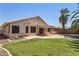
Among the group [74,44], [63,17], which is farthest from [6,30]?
[74,44]

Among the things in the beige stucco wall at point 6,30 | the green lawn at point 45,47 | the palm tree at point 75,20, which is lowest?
the green lawn at point 45,47

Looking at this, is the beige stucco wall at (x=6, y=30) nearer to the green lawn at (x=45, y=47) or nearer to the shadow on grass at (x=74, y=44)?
the green lawn at (x=45, y=47)

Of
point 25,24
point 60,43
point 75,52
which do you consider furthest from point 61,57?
Result: point 25,24

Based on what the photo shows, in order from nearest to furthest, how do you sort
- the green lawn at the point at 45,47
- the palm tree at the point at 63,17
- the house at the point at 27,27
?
the green lawn at the point at 45,47 < the palm tree at the point at 63,17 < the house at the point at 27,27

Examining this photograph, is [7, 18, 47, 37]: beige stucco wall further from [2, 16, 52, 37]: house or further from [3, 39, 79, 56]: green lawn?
[3, 39, 79, 56]: green lawn

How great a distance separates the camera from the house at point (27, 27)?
815 cm

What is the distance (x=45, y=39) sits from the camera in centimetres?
834

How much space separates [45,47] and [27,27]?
0.90 meters

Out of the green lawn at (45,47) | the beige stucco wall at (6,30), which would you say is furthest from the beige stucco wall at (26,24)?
the green lawn at (45,47)

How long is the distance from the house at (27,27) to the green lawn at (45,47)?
273 mm

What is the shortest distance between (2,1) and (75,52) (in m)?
2.46

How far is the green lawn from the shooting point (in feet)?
24.4

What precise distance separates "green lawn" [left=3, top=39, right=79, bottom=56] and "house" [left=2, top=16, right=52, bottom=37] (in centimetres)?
27

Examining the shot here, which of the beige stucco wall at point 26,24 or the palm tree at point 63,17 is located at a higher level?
the palm tree at point 63,17
